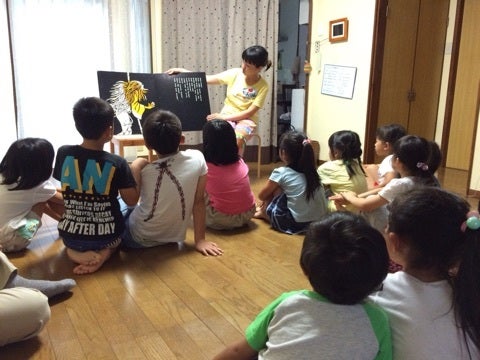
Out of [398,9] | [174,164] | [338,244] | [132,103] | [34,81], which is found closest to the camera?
[338,244]

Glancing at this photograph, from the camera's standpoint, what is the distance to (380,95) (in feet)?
15.1

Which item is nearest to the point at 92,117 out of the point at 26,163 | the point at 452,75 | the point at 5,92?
the point at 26,163

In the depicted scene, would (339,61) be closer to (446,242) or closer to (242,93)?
(242,93)

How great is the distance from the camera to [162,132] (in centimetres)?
232

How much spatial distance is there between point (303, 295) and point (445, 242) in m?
0.34

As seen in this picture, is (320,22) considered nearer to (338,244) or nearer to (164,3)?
(164,3)

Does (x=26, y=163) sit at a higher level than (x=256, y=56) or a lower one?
lower

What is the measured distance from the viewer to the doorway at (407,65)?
446 cm

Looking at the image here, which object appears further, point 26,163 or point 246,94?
point 246,94

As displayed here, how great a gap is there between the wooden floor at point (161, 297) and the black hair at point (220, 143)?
18.4 inches

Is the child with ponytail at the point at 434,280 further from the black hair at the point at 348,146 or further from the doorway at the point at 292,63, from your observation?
the doorway at the point at 292,63

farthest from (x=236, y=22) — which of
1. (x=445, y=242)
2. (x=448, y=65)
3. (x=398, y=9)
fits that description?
(x=445, y=242)

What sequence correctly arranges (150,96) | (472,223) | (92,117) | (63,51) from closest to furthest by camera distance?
(472,223), (92,117), (150,96), (63,51)

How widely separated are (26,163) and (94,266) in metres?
0.64
